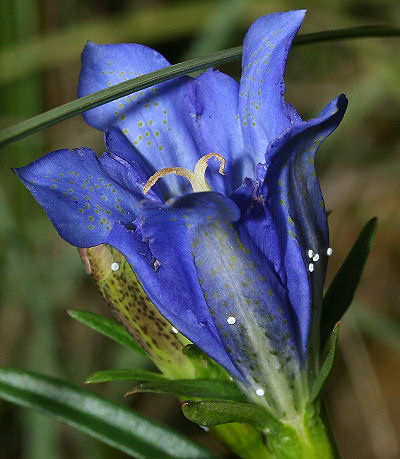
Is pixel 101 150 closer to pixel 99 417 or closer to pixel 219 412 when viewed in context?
pixel 99 417

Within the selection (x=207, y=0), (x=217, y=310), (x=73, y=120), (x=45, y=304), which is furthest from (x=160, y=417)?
(x=217, y=310)

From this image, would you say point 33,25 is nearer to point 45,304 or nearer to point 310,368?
point 45,304

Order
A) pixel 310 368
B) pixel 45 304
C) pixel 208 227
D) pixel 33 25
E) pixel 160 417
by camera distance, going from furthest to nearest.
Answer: pixel 33 25, pixel 160 417, pixel 45 304, pixel 310 368, pixel 208 227

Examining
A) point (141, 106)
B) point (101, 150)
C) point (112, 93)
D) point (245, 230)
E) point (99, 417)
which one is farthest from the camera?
point (101, 150)

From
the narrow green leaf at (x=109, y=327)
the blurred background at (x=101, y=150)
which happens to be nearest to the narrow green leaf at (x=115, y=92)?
the narrow green leaf at (x=109, y=327)

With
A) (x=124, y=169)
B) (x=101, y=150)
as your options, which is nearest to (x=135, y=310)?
(x=124, y=169)

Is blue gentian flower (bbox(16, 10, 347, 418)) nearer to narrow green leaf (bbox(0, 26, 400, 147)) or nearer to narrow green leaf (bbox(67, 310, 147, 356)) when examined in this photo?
narrow green leaf (bbox(0, 26, 400, 147))

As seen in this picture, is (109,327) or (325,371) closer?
(325,371)
